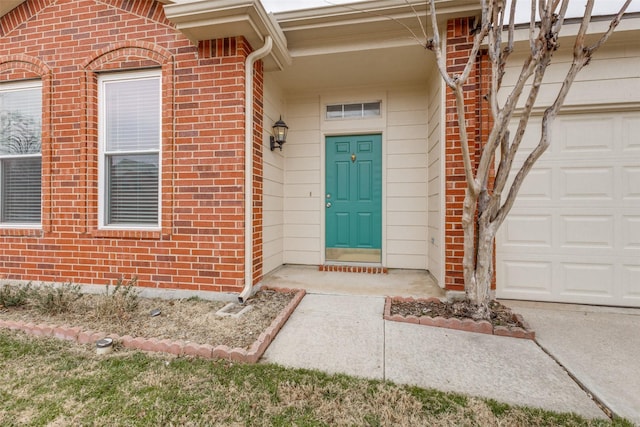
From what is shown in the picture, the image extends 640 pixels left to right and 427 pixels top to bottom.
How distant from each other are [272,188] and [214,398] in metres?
2.94

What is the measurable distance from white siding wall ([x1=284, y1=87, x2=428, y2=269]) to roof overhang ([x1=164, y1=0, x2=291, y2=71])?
1566mm

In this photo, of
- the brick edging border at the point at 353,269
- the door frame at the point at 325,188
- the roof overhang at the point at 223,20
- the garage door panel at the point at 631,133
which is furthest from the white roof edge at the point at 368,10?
the brick edging border at the point at 353,269

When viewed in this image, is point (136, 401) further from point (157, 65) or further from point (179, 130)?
point (157, 65)

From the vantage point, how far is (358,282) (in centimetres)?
391

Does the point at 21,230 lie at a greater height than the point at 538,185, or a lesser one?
lesser

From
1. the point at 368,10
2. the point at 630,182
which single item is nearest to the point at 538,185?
the point at 630,182

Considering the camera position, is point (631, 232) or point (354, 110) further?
point (354, 110)

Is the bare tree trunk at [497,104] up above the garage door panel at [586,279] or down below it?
above

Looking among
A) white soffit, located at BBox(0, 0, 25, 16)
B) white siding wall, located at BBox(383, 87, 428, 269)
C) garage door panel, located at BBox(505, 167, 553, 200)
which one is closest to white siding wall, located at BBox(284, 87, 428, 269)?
white siding wall, located at BBox(383, 87, 428, 269)

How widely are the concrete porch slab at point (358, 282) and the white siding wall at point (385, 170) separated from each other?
0.99ft

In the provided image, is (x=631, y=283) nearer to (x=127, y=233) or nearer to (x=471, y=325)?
(x=471, y=325)

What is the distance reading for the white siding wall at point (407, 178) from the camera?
14.4ft

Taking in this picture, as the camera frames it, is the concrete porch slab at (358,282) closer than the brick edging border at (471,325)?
No

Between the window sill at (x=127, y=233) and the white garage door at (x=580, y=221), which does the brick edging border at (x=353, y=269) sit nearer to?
the white garage door at (x=580, y=221)
